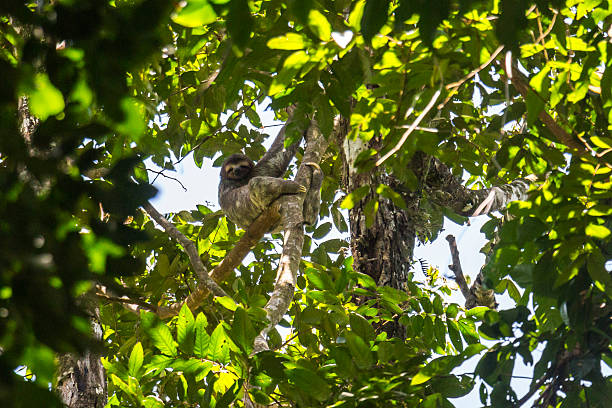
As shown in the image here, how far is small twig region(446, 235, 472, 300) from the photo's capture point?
4.49 meters

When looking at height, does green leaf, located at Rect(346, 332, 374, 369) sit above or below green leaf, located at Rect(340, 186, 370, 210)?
below

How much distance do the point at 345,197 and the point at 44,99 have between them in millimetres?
1583

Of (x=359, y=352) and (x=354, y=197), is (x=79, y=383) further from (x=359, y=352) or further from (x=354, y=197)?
(x=354, y=197)

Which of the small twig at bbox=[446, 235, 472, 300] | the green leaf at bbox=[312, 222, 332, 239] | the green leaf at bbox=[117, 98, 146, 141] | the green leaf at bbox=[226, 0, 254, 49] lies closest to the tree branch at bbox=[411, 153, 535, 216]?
the small twig at bbox=[446, 235, 472, 300]

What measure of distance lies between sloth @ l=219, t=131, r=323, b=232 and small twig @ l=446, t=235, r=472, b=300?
1.18m

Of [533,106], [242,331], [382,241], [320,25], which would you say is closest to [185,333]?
[242,331]

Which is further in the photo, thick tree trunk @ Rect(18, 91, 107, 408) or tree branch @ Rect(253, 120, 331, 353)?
tree branch @ Rect(253, 120, 331, 353)

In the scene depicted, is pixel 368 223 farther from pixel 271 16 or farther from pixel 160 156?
pixel 160 156

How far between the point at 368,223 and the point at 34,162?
1582 millimetres

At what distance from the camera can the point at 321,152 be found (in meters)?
4.39

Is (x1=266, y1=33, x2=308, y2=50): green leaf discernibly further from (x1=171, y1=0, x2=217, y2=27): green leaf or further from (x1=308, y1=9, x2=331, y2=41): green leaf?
(x1=171, y1=0, x2=217, y2=27): green leaf

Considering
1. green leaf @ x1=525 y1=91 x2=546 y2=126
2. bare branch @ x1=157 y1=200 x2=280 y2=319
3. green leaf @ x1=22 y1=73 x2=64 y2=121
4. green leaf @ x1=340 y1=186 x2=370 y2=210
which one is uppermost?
bare branch @ x1=157 y1=200 x2=280 y2=319

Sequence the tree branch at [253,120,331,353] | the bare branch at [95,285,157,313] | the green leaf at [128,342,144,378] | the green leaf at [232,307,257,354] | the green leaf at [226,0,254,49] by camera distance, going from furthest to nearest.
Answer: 1. the tree branch at [253,120,331,353]
2. the green leaf at [128,342,144,378]
3. the green leaf at [232,307,257,354]
4. the bare branch at [95,285,157,313]
5. the green leaf at [226,0,254,49]

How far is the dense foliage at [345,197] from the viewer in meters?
0.67
